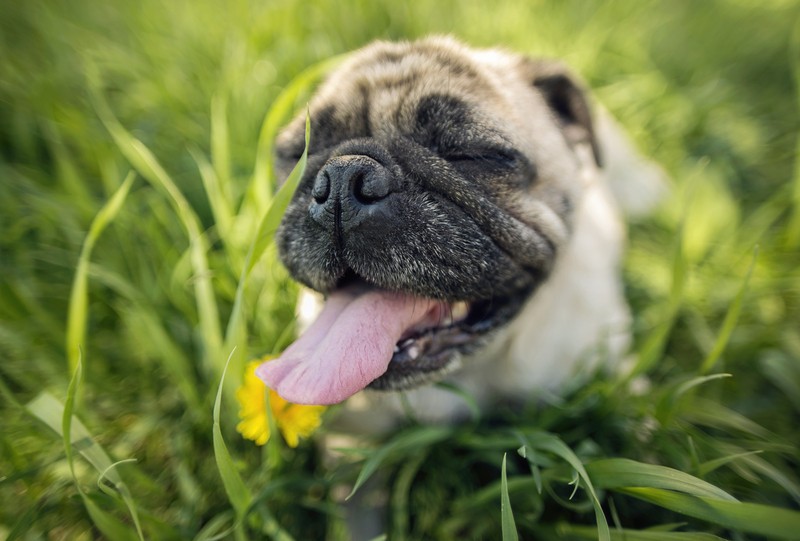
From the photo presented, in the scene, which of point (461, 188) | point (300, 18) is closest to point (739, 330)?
point (461, 188)

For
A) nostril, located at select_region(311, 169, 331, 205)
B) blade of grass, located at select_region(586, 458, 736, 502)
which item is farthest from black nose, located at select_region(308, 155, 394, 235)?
blade of grass, located at select_region(586, 458, 736, 502)

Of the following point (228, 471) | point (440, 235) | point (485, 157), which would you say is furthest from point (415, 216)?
point (228, 471)

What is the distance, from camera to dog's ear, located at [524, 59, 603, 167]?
87.8 inches

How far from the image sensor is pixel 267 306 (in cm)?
228

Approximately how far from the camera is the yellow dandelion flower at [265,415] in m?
1.63

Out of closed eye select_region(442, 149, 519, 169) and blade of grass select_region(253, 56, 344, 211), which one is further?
blade of grass select_region(253, 56, 344, 211)

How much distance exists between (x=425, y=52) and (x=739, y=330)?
198 centimetres

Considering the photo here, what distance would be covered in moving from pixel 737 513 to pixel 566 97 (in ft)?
5.79

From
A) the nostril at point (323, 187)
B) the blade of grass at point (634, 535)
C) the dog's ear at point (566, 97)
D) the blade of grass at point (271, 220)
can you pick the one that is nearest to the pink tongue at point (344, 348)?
the blade of grass at point (271, 220)

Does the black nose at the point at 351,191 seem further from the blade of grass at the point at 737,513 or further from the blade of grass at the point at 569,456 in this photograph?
the blade of grass at the point at 737,513

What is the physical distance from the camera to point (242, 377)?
5.73ft

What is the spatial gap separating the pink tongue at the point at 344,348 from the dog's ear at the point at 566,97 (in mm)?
1156

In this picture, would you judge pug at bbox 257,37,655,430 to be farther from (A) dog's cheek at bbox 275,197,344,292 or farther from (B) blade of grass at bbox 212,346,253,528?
(B) blade of grass at bbox 212,346,253,528

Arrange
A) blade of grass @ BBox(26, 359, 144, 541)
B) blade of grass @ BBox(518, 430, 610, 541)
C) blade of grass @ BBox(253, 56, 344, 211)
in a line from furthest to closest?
blade of grass @ BBox(253, 56, 344, 211) < blade of grass @ BBox(26, 359, 144, 541) < blade of grass @ BBox(518, 430, 610, 541)
